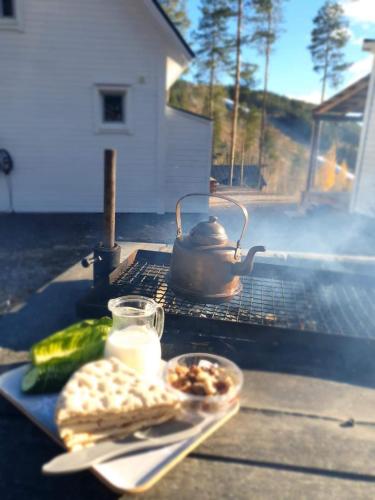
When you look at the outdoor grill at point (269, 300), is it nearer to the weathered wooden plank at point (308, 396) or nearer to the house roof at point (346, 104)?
the weathered wooden plank at point (308, 396)

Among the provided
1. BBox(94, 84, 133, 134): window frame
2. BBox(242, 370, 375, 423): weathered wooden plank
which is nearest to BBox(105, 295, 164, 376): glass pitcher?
BBox(242, 370, 375, 423): weathered wooden plank

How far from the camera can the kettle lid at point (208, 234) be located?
256 centimetres

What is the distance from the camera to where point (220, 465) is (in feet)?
4.75

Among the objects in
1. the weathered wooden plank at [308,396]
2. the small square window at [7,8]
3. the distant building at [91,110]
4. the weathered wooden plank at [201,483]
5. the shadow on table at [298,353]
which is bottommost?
the weathered wooden plank at [201,483]

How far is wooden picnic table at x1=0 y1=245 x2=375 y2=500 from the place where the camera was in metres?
1.35

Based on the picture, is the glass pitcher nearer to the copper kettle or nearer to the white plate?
the white plate

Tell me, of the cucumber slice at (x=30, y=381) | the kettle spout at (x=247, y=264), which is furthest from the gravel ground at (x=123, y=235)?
the kettle spout at (x=247, y=264)

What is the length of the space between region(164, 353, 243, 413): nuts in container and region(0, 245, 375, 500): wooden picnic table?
196 mm

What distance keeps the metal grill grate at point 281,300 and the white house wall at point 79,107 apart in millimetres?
6120

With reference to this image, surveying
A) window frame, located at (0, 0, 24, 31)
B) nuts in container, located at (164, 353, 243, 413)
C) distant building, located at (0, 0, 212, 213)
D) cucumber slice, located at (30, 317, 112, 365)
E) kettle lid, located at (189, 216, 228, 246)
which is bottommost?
nuts in container, located at (164, 353, 243, 413)

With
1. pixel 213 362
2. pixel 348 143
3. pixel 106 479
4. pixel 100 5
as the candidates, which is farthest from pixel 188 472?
pixel 348 143

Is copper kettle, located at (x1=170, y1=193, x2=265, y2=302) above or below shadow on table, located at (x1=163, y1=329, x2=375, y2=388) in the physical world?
above

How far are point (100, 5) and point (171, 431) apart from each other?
937 cm

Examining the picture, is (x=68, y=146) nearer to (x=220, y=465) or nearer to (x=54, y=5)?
(x=54, y=5)
